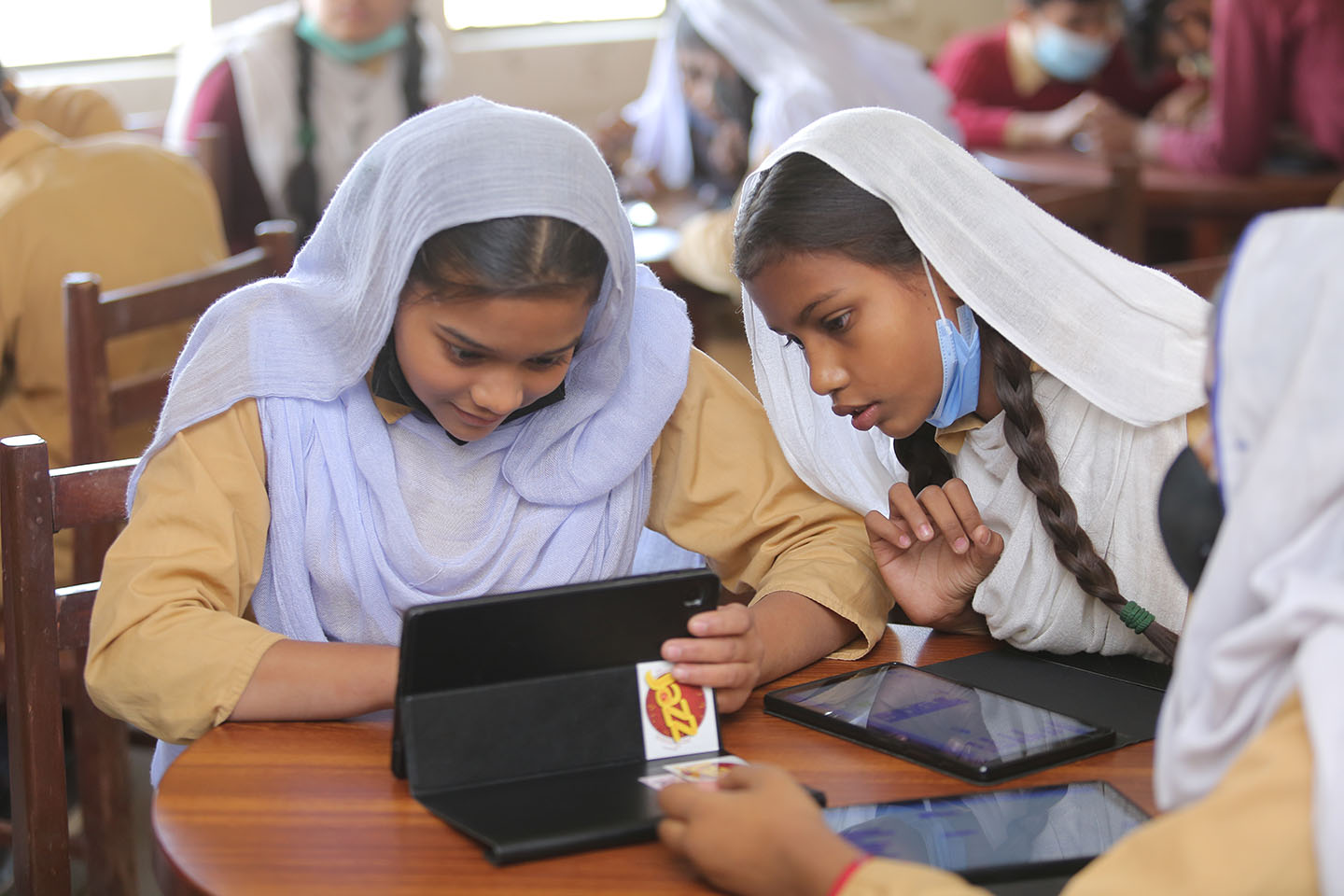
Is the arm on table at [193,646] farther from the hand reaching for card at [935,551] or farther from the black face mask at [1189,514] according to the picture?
the black face mask at [1189,514]

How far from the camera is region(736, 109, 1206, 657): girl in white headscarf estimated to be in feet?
4.32

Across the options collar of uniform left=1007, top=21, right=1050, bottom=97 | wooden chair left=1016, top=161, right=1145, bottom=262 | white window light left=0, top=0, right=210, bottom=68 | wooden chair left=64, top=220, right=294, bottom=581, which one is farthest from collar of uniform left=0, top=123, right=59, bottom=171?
collar of uniform left=1007, top=21, right=1050, bottom=97

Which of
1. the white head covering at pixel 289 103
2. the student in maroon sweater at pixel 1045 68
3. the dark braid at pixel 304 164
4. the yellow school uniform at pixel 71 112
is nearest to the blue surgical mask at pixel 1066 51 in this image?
the student in maroon sweater at pixel 1045 68

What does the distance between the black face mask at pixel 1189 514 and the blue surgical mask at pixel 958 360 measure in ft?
1.46

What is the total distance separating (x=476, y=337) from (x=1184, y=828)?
0.72 meters

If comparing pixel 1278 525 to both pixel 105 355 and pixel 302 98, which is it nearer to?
pixel 105 355

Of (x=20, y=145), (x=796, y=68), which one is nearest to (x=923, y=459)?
(x=20, y=145)

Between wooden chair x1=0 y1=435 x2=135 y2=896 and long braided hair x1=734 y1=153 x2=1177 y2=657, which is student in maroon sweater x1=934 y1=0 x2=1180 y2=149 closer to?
long braided hair x1=734 y1=153 x2=1177 y2=657

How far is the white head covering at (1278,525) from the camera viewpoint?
0.76 metres

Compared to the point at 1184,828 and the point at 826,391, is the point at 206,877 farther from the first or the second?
the point at 826,391

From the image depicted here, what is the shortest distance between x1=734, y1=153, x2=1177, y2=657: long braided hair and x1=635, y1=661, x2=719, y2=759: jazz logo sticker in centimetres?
42

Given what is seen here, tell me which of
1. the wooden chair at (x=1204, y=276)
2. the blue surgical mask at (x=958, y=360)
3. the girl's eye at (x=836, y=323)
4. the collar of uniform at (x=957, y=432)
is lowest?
the collar of uniform at (x=957, y=432)

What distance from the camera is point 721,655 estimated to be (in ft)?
3.62

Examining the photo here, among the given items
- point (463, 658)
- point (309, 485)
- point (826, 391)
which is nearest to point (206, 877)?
point (463, 658)
